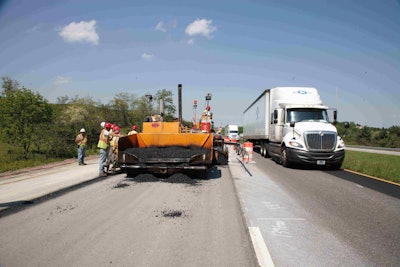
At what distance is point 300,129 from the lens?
517 inches

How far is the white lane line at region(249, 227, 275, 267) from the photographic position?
341cm

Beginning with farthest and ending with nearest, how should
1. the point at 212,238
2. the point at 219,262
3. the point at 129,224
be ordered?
the point at 129,224, the point at 212,238, the point at 219,262

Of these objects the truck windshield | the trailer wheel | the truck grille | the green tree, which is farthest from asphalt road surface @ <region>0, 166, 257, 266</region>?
the green tree

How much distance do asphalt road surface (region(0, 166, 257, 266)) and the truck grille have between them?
21.6 feet

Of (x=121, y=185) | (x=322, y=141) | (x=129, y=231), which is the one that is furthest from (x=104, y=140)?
(x=322, y=141)

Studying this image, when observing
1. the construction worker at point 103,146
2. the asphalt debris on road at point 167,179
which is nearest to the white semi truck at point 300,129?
the asphalt debris on road at point 167,179

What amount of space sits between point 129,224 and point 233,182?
495 cm

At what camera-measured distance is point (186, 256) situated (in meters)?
3.59

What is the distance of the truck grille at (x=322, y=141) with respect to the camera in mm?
12516

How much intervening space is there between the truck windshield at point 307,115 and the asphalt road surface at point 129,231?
8.19 m

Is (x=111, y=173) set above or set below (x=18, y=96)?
below

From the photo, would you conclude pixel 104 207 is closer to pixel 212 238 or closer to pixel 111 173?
pixel 212 238

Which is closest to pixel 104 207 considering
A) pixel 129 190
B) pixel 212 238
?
pixel 129 190

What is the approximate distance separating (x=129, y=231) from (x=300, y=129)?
1033 centimetres
